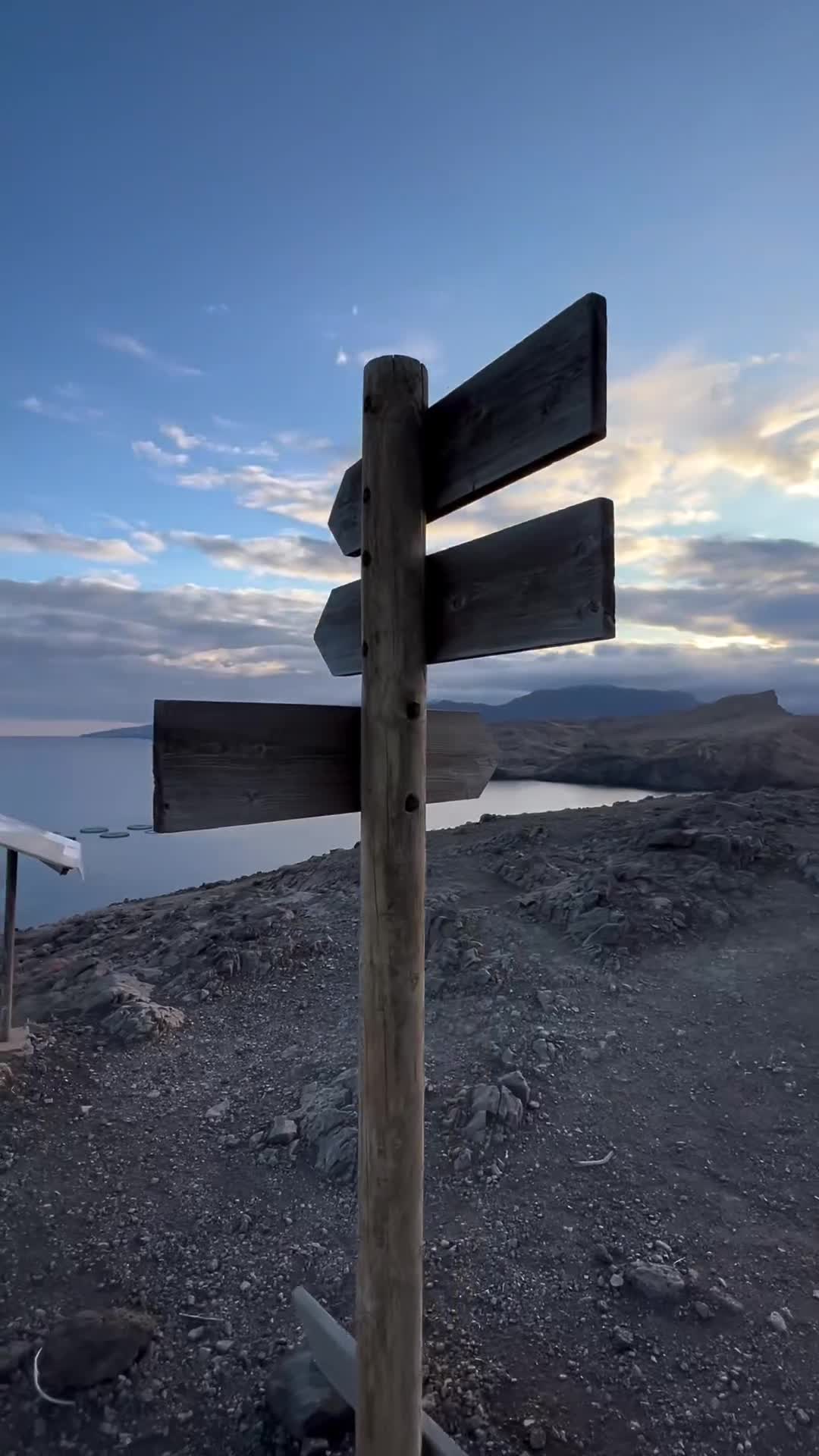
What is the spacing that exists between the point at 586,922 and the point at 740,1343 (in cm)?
436

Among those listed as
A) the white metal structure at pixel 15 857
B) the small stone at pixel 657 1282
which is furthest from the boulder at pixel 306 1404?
the white metal structure at pixel 15 857

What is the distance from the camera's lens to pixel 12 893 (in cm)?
612

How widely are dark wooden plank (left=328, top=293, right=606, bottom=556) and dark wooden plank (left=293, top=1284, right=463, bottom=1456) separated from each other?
2.93 m

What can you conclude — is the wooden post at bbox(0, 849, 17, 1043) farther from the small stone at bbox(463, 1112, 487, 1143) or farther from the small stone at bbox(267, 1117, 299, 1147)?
the small stone at bbox(463, 1112, 487, 1143)

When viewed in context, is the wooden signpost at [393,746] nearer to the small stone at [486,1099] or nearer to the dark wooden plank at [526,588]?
the dark wooden plank at [526,588]

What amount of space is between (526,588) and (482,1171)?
3.76 metres

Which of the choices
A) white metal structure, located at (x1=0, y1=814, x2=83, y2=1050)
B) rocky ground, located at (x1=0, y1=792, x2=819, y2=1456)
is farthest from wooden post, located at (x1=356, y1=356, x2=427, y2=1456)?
white metal structure, located at (x1=0, y1=814, x2=83, y2=1050)

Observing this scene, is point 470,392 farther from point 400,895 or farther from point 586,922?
point 586,922

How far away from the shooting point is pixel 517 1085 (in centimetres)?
501

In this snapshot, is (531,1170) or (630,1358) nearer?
(630,1358)

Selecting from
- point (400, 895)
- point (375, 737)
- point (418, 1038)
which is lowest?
point (418, 1038)

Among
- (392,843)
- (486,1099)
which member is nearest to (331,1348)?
(486,1099)

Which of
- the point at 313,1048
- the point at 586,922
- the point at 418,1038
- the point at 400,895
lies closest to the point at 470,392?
the point at 400,895

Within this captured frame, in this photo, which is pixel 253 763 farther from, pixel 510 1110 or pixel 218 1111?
pixel 218 1111
